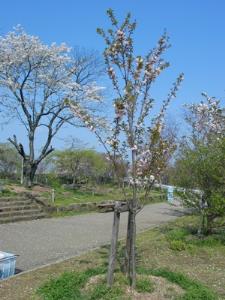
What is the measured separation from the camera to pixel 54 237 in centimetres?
1199

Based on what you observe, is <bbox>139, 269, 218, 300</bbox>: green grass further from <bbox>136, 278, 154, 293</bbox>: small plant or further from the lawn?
<bbox>136, 278, 154, 293</bbox>: small plant

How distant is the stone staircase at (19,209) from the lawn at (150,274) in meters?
5.34

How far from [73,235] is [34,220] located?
3.21 meters

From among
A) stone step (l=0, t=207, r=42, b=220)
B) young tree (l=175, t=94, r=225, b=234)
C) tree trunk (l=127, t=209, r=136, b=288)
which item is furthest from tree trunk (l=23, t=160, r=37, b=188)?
tree trunk (l=127, t=209, r=136, b=288)

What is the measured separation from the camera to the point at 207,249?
10.2 metres

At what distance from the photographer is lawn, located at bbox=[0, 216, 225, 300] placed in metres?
6.24

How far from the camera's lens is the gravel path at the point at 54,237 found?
959 cm

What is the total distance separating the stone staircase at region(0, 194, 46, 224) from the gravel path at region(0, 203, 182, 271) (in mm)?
402

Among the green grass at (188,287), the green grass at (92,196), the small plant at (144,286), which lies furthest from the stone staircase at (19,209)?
the small plant at (144,286)

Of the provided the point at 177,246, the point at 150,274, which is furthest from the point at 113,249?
the point at 177,246

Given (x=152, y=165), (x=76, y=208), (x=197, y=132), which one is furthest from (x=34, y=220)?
(x=152, y=165)

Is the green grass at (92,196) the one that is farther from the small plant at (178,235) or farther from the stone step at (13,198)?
the small plant at (178,235)

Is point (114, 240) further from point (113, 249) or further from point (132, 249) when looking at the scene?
point (132, 249)

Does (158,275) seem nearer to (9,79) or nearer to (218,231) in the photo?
(218,231)
